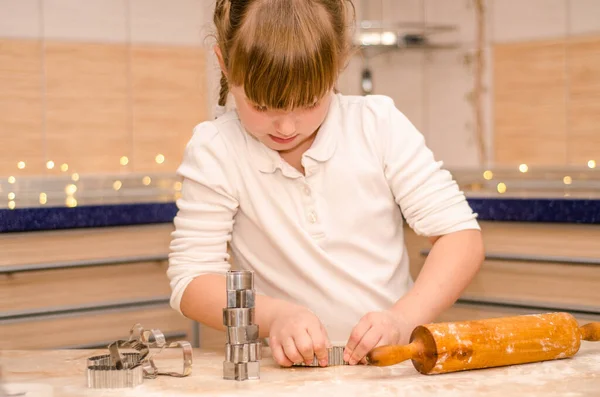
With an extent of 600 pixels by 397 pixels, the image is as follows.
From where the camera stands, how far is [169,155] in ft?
9.09

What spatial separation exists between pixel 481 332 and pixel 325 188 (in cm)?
45

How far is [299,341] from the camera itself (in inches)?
35.5

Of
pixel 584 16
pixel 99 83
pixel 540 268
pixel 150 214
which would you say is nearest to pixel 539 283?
pixel 540 268

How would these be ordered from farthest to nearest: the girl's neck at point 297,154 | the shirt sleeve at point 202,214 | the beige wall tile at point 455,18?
the beige wall tile at point 455,18
the girl's neck at point 297,154
the shirt sleeve at point 202,214

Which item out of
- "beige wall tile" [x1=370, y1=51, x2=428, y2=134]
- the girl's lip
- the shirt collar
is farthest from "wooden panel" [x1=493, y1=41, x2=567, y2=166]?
the girl's lip

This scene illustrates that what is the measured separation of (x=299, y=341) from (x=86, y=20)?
1971mm

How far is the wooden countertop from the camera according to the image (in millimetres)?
763

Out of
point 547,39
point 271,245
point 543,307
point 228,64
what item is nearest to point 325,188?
point 271,245

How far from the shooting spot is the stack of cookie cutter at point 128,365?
80 centimetres

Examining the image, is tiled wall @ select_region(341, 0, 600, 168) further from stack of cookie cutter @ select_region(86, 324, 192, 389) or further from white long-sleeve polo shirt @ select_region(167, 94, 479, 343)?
stack of cookie cutter @ select_region(86, 324, 192, 389)

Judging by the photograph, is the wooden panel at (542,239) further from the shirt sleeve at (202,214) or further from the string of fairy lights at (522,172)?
the shirt sleeve at (202,214)

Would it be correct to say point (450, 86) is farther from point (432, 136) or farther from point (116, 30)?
point (116, 30)

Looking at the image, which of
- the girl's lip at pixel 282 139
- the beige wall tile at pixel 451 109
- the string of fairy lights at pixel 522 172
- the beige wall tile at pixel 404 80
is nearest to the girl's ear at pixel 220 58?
the girl's lip at pixel 282 139

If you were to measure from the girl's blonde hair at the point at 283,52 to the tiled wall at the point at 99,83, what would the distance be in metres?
1.54
